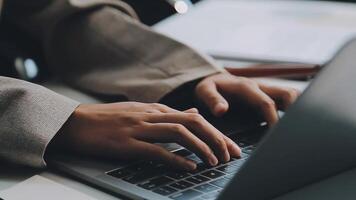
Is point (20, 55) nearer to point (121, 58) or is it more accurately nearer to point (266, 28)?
point (121, 58)

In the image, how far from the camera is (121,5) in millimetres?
1101

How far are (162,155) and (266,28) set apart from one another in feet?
2.06

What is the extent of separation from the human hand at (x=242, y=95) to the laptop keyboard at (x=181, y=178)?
0.11m

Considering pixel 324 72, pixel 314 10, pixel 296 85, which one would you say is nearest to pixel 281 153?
pixel 324 72

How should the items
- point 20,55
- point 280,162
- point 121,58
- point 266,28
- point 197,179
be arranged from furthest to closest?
point 266,28, point 20,55, point 121,58, point 197,179, point 280,162

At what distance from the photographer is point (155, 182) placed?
2.24 feet

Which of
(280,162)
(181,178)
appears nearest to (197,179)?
(181,178)

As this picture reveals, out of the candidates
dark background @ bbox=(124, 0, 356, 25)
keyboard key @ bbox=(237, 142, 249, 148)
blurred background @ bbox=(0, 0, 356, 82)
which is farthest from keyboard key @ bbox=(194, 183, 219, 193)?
dark background @ bbox=(124, 0, 356, 25)

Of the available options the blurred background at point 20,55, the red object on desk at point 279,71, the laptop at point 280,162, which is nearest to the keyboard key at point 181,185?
the laptop at point 280,162

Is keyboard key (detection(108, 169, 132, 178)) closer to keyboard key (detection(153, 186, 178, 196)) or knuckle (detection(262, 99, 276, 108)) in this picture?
keyboard key (detection(153, 186, 178, 196))

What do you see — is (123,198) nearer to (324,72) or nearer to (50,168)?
(50,168)

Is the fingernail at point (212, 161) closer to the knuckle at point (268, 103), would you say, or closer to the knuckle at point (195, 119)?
the knuckle at point (195, 119)

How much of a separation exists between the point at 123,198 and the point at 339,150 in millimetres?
191

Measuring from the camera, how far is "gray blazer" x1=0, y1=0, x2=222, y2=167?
949 mm
